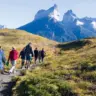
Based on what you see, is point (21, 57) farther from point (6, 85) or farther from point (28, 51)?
point (6, 85)

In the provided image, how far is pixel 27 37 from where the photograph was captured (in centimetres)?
14325

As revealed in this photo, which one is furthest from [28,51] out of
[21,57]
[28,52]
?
[21,57]

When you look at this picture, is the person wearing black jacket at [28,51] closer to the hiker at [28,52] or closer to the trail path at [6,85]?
the hiker at [28,52]

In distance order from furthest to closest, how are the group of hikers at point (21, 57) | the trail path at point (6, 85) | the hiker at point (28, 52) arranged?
the hiker at point (28, 52) → the group of hikers at point (21, 57) → the trail path at point (6, 85)

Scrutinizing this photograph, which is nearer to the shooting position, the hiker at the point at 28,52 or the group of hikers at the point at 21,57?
the group of hikers at the point at 21,57

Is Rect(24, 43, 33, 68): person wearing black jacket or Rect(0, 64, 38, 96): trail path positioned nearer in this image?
Rect(0, 64, 38, 96): trail path

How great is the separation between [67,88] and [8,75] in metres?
10.0

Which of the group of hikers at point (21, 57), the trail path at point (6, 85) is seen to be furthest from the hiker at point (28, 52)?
the trail path at point (6, 85)

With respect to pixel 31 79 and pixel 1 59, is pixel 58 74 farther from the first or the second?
pixel 1 59

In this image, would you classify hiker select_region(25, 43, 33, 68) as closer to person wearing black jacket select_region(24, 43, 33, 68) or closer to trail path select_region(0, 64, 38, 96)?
person wearing black jacket select_region(24, 43, 33, 68)

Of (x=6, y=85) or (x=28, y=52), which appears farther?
(x=28, y=52)

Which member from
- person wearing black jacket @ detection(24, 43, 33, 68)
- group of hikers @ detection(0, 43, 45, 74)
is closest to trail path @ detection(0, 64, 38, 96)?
group of hikers @ detection(0, 43, 45, 74)

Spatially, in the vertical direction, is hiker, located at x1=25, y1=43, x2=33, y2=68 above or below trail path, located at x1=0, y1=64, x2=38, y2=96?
above

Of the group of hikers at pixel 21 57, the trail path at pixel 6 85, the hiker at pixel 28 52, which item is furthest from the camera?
the hiker at pixel 28 52
